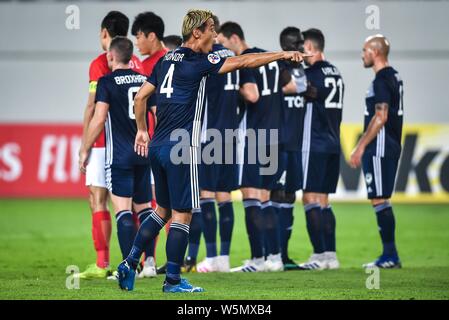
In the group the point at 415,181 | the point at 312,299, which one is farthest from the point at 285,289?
the point at 415,181

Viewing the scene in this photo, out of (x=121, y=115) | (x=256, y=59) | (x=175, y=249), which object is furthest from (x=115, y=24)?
(x=175, y=249)

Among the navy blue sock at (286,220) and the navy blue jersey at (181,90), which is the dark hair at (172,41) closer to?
the navy blue sock at (286,220)

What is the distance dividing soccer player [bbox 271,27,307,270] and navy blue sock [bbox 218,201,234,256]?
0.74 m

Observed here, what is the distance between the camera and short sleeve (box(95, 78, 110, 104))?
9.74 meters

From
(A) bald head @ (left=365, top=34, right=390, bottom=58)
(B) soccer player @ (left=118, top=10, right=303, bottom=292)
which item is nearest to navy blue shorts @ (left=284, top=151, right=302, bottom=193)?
(A) bald head @ (left=365, top=34, right=390, bottom=58)

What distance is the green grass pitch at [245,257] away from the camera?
8.66 m

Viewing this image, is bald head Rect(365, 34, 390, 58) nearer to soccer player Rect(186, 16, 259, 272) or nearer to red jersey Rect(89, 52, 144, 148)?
soccer player Rect(186, 16, 259, 272)

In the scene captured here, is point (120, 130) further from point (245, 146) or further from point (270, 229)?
point (270, 229)

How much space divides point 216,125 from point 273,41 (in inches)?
578

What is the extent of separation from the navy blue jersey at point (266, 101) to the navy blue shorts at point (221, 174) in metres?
0.44

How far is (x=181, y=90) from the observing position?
335 inches

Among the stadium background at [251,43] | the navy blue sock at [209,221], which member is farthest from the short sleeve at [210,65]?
the stadium background at [251,43]

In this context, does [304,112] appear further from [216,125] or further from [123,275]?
[123,275]

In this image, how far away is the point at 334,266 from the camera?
36.9ft
